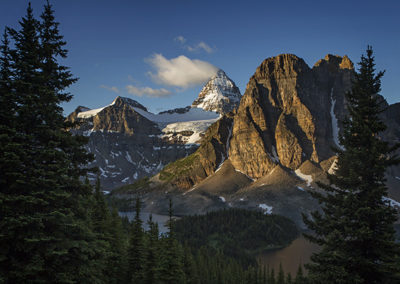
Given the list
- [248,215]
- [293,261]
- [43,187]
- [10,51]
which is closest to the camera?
[43,187]

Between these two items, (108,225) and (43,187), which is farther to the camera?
(108,225)

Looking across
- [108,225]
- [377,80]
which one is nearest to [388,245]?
[377,80]

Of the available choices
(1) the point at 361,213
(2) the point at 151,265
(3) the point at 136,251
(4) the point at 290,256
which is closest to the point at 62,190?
(1) the point at 361,213

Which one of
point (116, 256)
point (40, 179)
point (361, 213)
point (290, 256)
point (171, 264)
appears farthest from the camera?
point (290, 256)

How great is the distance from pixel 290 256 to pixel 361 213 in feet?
445

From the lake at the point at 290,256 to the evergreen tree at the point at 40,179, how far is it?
11478 cm

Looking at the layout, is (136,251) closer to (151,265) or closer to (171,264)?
(151,265)

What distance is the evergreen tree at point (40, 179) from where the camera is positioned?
13477 millimetres

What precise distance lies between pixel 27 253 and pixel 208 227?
172648 mm

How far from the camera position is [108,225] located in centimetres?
3662

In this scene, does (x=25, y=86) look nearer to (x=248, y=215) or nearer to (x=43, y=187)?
(x=43, y=187)

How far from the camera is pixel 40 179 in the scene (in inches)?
568

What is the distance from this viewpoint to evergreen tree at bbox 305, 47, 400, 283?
618 inches

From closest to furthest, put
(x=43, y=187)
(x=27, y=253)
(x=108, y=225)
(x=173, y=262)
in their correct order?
1. (x=27, y=253)
2. (x=43, y=187)
3. (x=173, y=262)
4. (x=108, y=225)
